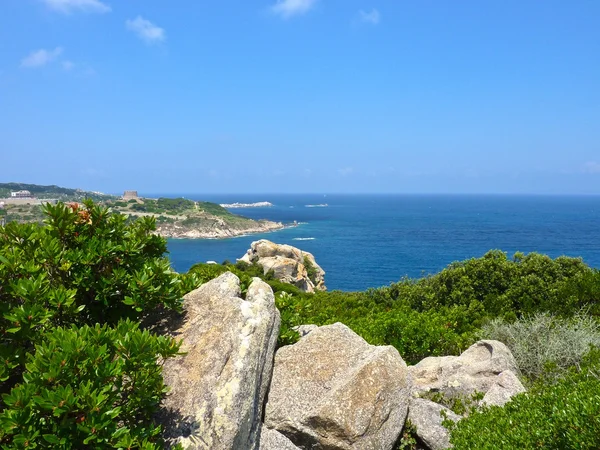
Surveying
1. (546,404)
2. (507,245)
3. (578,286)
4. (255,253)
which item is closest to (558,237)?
(507,245)

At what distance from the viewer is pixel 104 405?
4219 millimetres

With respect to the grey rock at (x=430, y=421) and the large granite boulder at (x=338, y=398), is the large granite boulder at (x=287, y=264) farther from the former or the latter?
the large granite boulder at (x=338, y=398)

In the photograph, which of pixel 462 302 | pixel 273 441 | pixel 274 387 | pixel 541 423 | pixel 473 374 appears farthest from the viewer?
pixel 462 302

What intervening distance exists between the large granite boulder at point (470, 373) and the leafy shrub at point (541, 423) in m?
2.30

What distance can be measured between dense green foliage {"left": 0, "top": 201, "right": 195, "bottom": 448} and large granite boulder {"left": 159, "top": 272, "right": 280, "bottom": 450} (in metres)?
0.53

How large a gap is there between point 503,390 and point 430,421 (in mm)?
2090

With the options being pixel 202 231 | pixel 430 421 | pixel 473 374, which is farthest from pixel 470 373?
pixel 202 231

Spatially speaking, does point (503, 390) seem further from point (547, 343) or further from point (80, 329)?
point (80, 329)

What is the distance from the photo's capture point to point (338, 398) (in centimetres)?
720

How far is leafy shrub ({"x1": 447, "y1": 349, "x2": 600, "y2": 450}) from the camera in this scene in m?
4.94

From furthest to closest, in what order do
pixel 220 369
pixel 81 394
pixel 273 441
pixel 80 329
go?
pixel 273 441 → pixel 220 369 → pixel 80 329 → pixel 81 394

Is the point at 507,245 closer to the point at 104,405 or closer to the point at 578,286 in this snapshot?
the point at 578,286

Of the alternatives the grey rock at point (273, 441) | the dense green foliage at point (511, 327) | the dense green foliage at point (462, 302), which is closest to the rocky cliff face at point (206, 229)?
the dense green foliage at point (511, 327)

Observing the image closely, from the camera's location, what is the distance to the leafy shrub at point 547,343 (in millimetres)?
11133
